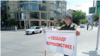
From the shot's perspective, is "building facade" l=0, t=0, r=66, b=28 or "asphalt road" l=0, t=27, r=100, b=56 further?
"building facade" l=0, t=0, r=66, b=28

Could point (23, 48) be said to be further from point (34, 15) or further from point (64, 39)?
point (34, 15)

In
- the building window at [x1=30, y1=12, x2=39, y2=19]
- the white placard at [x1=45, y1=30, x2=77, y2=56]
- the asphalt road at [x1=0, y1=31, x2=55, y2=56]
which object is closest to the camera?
the white placard at [x1=45, y1=30, x2=77, y2=56]

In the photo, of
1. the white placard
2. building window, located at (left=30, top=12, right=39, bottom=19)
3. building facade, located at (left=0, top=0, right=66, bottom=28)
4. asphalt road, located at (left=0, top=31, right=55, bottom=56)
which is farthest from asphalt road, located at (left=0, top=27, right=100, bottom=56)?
building window, located at (left=30, top=12, right=39, bottom=19)

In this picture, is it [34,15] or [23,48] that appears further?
[34,15]

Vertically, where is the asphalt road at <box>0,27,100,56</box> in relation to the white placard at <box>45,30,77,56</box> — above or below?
below

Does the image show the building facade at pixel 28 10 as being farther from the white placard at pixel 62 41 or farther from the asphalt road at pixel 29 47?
the white placard at pixel 62 41

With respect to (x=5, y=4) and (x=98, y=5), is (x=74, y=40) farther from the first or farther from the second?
(x=5, y=4)

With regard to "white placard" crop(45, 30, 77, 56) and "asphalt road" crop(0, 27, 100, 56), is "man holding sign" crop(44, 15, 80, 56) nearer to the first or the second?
"white placard" crop(45, 30, 77, 56)

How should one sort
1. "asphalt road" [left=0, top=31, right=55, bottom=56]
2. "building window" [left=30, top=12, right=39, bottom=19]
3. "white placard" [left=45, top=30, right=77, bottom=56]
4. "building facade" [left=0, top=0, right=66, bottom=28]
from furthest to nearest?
"building window" [left=30, top=12, right=39, bottom=19], "building facade" [left=0, top=0, right=66, bottom=28], "asphalt road" [left=0, top=31, right=55, bottom=56], "white placard" [left=45, top=30, right=77, bottom=56]

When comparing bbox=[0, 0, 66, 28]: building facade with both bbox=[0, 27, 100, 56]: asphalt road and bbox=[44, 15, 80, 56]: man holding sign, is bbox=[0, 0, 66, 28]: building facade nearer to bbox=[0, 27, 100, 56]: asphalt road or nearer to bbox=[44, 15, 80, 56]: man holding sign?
bbox=[0, 27, 100, 56]: asphalt road

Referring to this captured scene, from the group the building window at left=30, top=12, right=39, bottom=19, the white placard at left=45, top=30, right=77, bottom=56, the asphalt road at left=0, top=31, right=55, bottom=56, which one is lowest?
the asphalt road at left=0, top=31, right=55, bottom=56

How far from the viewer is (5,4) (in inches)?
1341

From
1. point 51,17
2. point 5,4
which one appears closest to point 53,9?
point 51,17

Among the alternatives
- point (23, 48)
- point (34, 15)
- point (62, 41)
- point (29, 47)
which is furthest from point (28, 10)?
point (62, 41)
